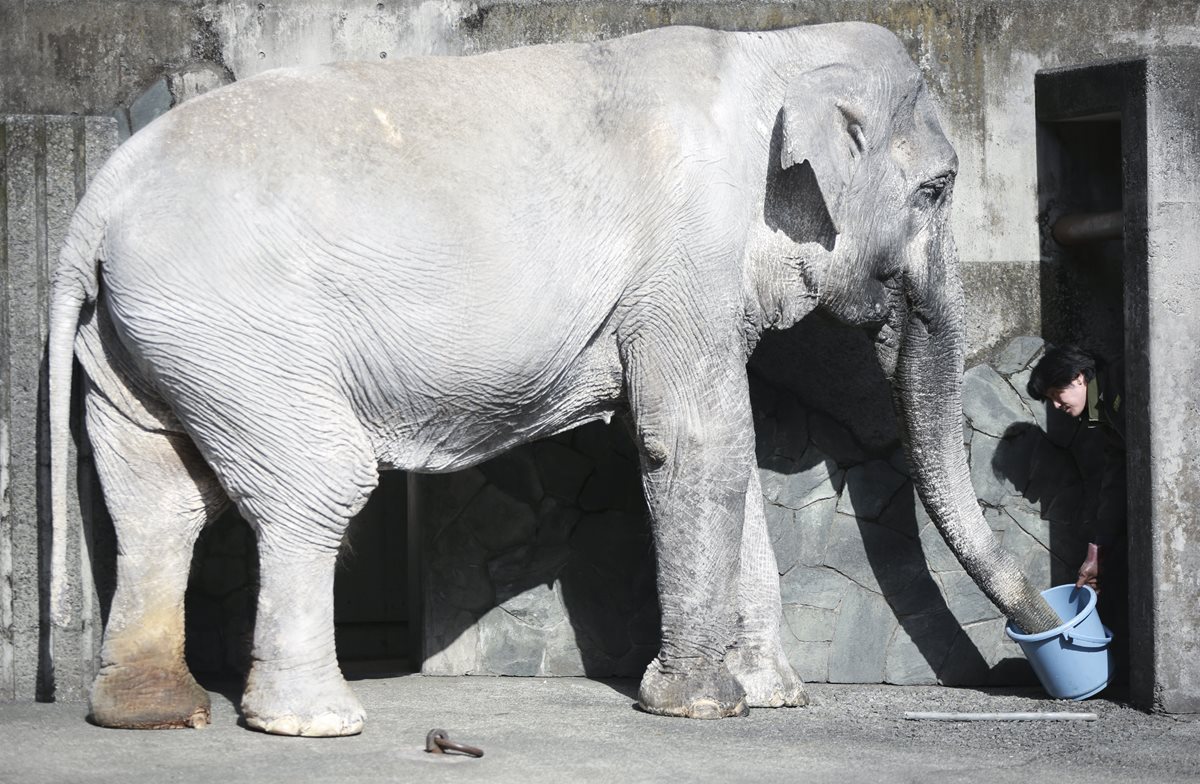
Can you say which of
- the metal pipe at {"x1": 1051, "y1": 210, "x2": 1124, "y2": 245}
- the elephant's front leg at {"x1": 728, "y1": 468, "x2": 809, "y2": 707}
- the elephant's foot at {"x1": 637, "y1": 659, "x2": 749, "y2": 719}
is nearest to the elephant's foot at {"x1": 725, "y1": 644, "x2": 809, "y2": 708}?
the elephant's front leg at {"x1": 728, "y1": 468, "x2": 809, "y2": 707}

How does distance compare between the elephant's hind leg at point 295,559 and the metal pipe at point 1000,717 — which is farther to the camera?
the metal pipe at point 1000,717

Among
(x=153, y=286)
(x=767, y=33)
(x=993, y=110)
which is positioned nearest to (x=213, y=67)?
(x=153, y=286)

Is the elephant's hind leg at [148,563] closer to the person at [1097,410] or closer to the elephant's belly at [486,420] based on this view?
the elephant's belly at [486,420]

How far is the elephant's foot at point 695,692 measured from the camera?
5480 millimetres

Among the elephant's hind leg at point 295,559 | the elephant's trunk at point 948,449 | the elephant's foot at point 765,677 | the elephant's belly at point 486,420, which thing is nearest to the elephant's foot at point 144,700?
the elephant's hind leg at point 295,559

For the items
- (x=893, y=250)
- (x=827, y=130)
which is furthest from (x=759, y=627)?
(x=827, y=130)

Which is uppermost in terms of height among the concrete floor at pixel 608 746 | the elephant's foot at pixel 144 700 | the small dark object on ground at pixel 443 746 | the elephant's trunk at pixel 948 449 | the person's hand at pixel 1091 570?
the elephant's trunk at pixel 948 449

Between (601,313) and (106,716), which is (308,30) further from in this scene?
(106,716)

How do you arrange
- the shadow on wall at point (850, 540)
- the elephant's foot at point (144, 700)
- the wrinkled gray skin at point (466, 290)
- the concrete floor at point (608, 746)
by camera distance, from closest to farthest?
the concrete floor at point (608, 746) < the wrinkled gray skin at point (466, 290) < the elephant's foot at point (144, 700) < the shadow on wall at point (850, 540)

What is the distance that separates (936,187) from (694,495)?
1448mm

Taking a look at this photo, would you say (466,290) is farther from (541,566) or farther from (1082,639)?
(1082,639)

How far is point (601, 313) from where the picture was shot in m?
5.40

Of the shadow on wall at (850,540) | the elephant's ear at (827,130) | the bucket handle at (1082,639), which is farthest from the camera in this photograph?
the shadow on wall at (850,540)

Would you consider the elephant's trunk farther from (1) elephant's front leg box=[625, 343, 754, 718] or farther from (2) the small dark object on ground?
(2) the small dark object on ground
